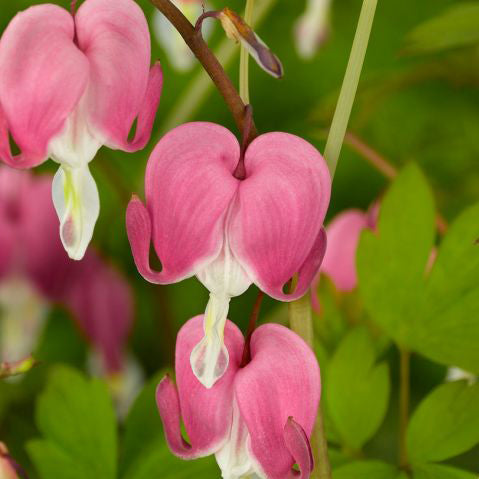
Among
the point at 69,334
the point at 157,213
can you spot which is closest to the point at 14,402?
the point at 69,334

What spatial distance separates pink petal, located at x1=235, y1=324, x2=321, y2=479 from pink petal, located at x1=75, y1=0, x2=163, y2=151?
17cm

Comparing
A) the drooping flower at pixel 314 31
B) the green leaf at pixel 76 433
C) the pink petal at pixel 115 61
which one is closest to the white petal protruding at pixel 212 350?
the pink petal at pixel 115 61

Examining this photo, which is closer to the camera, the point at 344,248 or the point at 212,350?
the point at 212,350

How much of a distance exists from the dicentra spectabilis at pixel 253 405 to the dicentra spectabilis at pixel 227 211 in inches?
1.3

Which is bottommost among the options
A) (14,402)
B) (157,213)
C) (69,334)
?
(69,334)

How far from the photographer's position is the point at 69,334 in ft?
6.27

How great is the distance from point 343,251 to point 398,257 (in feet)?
0.82

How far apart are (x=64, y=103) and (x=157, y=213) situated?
89 millimetres

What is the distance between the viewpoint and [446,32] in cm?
95

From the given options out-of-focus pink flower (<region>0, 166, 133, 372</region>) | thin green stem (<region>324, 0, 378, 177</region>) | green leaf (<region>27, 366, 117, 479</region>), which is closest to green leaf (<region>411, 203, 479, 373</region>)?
thin green stem (<region>324, 0, 378, 177</region>)

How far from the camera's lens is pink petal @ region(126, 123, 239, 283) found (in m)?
0.57

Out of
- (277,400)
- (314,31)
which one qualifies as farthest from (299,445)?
(314,31)

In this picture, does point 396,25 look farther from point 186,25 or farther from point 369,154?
point 186,25

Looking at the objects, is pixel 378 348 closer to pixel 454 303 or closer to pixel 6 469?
pixel 454 303
